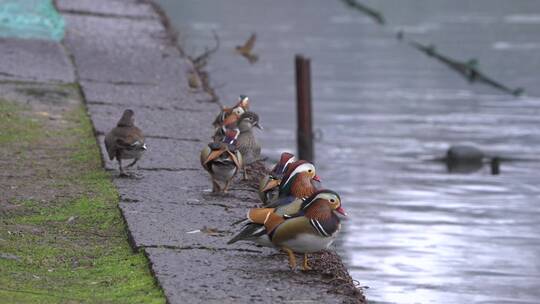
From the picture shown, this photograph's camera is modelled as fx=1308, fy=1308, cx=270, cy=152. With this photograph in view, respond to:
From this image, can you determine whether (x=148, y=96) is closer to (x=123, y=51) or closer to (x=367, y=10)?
(x=123, y=51)

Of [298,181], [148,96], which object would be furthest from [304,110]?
[298,181]

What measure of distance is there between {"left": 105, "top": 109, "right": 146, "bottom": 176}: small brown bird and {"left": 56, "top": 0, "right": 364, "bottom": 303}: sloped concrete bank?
0.16m

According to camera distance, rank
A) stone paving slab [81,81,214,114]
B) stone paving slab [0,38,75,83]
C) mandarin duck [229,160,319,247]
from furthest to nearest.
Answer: stone paving slab [0,38,75,83]
stone paving slab [81,81,214,114]
mandarin duck [229,160,319,247]

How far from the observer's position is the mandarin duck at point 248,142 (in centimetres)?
862

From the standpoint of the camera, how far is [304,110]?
13477 millimetres

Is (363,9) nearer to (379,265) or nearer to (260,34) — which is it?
(260,34)

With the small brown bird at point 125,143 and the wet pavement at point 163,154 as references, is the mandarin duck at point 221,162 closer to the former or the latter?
the wet pavement at point 163,154

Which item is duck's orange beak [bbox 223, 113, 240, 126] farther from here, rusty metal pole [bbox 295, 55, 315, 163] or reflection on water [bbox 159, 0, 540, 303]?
rusty metal pole [bbox 295, 55, 315, 163]

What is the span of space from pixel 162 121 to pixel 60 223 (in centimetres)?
357

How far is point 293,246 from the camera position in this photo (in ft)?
20.5

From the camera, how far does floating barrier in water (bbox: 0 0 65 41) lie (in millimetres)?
14672

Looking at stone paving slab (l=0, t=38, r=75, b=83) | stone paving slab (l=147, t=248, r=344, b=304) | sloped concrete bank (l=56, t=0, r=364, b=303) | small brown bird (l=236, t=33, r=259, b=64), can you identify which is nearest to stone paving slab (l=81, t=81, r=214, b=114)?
sloped concrete bank (l=56, t=0, r=364, b=303)

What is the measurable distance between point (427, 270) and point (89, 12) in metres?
9.66

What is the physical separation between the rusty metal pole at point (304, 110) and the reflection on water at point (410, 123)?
0.50ft
